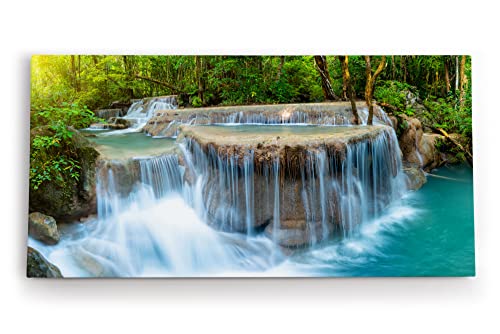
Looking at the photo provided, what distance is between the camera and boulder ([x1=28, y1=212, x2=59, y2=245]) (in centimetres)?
229

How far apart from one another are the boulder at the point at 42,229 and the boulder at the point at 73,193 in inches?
1.7

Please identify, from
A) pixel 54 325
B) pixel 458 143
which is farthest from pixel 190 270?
pixel 458 143

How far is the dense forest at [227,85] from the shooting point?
238 centimetres

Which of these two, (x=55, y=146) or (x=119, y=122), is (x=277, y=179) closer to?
(x=119, y=122)

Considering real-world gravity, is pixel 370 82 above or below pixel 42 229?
above

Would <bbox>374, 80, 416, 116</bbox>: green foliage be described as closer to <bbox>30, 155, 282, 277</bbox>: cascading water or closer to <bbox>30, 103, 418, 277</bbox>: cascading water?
<bbox>30, 103, 418, 277</bbox>: cascading water

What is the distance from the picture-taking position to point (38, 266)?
228cm

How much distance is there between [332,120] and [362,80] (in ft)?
1.12

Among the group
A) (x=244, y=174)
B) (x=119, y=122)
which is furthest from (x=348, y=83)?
(x=119, y=122)

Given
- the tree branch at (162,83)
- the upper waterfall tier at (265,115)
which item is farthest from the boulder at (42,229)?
the tree branch at (162,83)

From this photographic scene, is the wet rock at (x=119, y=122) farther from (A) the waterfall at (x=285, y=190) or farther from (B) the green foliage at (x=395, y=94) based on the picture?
(B) the green foliage at (x=395, y=94)

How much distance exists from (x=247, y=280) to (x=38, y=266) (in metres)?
1.32

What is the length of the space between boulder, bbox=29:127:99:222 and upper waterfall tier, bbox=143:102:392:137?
44 cm

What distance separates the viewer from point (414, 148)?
253 cm
